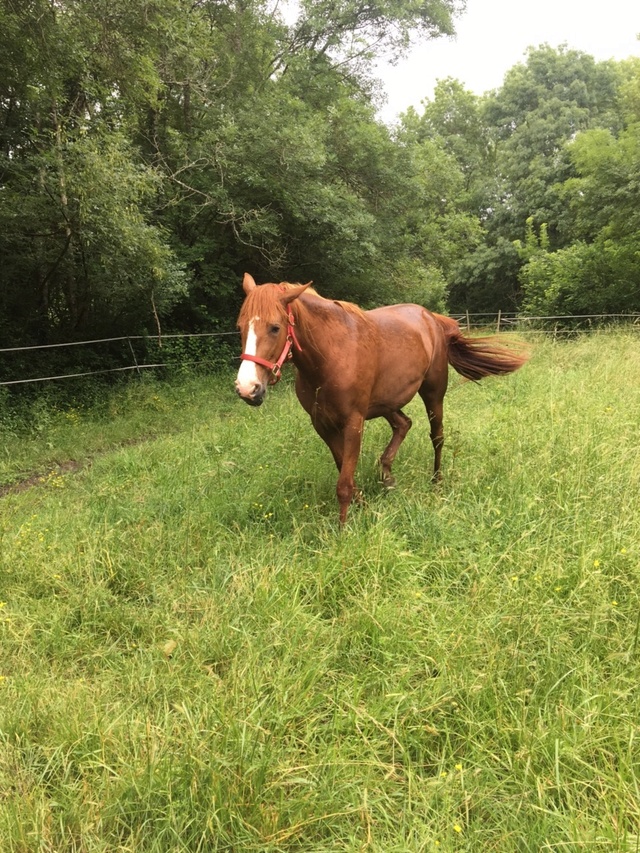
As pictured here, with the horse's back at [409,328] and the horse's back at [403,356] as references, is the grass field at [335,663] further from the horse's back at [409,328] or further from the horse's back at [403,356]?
the horse's back at [409,328]

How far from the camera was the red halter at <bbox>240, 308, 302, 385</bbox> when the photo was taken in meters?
2.38

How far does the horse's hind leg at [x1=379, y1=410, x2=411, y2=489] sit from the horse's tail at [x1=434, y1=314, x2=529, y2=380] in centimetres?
94

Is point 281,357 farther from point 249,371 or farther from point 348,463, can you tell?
point 348,463

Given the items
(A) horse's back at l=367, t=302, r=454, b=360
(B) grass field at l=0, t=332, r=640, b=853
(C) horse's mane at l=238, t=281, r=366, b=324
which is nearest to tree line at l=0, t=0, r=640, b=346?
(A) horse's back at l=367, t=302, r=454, b=360

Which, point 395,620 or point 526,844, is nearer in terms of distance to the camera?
point 526,844

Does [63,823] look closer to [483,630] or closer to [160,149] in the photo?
[483,630]

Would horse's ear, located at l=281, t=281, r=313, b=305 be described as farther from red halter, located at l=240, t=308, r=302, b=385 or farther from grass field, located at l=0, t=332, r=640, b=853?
grass field, located at l=0, t=332, r=640, b=853

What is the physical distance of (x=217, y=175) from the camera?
31.6ft

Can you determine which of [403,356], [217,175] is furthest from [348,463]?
[217,175]

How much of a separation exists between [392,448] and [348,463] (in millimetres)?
776

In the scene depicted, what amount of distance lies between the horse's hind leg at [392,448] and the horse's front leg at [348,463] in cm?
45

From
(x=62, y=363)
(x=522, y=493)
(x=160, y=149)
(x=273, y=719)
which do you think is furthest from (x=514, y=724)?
(x=160, y=149)

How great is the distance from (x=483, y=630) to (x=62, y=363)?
8875mm

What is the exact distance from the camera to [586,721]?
1.53 meters
